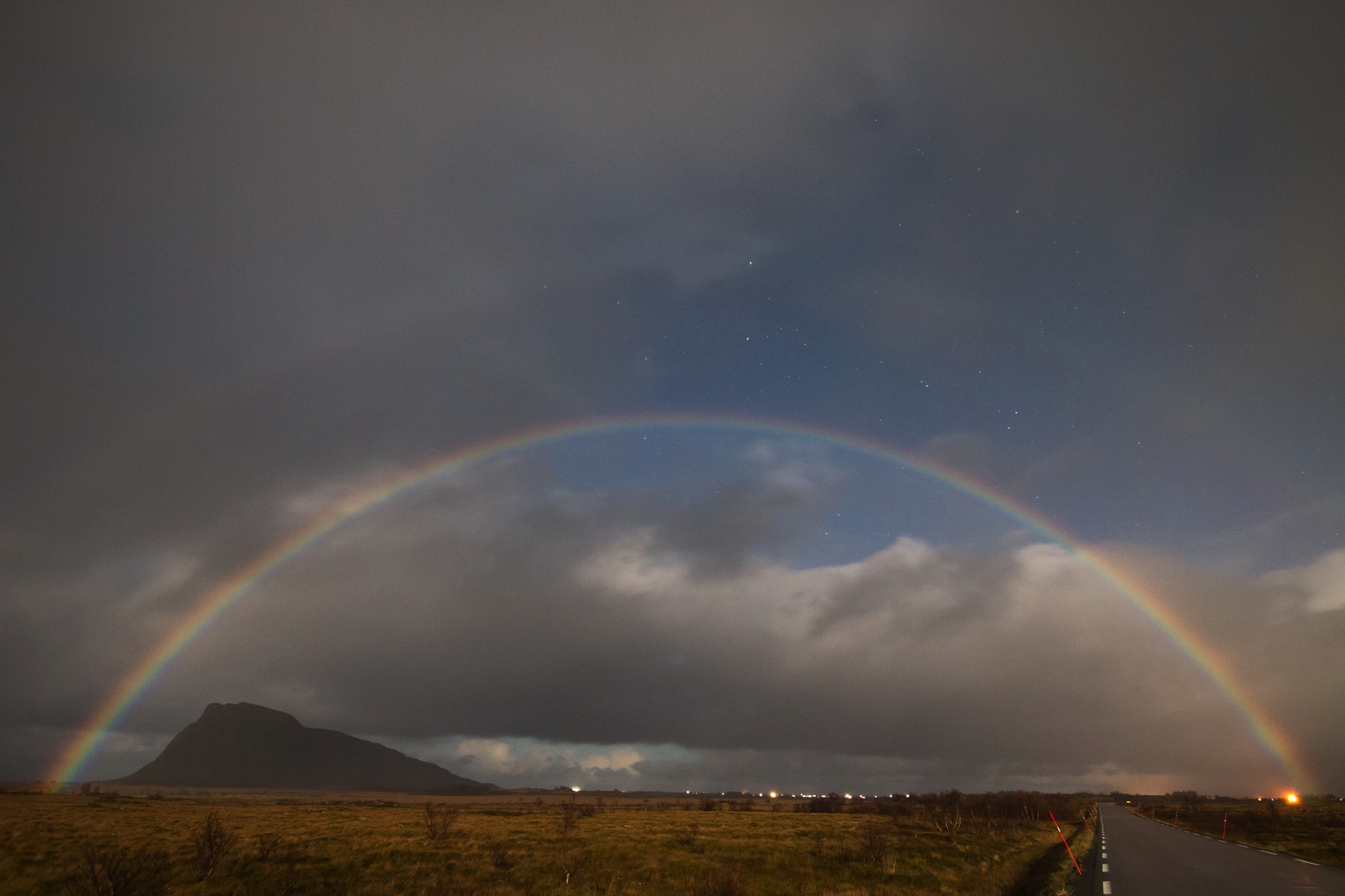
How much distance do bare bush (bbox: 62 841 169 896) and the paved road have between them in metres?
28.1

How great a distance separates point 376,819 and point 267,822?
34.9 ft

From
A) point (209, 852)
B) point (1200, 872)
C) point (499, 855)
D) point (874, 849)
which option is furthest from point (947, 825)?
point (209, 852)

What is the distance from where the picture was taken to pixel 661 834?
164 feet

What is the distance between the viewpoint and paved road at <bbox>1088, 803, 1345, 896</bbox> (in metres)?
22.8

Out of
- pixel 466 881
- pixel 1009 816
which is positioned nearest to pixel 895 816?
pixel 1009 816

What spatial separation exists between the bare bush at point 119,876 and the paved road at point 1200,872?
28.1 metres

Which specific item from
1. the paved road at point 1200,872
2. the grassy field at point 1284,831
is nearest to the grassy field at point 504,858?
the paved road at point 1200,872

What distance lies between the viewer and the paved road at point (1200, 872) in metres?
22.8

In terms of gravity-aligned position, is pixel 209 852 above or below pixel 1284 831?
above

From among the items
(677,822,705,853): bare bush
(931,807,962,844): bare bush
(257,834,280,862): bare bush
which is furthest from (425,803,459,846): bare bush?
(931,807,962,844): bare bush

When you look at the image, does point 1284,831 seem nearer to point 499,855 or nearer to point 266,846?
point 499,855

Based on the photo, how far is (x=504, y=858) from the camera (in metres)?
34.6

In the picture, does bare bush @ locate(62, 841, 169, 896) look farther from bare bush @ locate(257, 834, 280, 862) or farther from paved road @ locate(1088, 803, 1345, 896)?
paved road @ locate(1088, 803, 1345, 896)

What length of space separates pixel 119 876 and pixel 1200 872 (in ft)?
118
